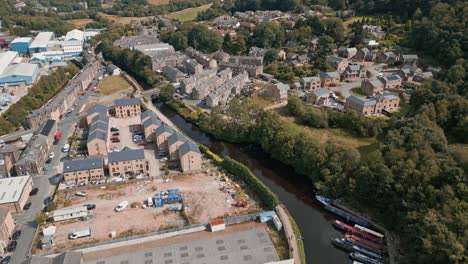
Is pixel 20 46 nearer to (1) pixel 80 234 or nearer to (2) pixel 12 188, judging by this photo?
(2) pixel 12 188

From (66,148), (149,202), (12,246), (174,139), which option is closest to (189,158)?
(174,139)

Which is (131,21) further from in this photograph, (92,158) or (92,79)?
(92,158)

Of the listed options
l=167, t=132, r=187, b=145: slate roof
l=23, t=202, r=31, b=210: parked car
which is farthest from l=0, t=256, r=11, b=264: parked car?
l=167, t=132, r=187, b=145: slate roof

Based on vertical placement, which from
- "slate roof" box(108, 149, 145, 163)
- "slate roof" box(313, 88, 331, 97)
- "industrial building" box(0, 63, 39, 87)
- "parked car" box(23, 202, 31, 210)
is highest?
"industrial building" box(0, 63, 39, 87)

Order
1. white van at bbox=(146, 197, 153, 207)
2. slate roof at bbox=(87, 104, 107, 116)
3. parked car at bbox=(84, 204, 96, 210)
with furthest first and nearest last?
slate roof at bbox=(87, 104, 107, 116) → white van at bbox=(146, 197, 153, 207) → parked car at bbox=(84, 204, 96, 210)

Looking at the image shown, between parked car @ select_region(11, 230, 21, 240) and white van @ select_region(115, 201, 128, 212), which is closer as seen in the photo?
parked car @ select_region(11, 230, 21, 240)

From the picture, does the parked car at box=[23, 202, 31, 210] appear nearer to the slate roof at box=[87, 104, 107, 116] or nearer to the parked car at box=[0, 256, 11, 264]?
the parked car at box=[0, 256, 11, 264]
